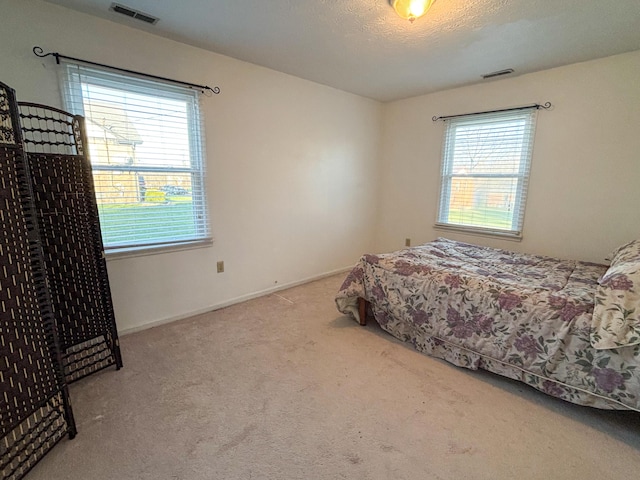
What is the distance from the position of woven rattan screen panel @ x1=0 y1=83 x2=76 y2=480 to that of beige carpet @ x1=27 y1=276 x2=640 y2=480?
16 centimetres

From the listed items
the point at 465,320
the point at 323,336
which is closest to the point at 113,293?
the point at 323,336

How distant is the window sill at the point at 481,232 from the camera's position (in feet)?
11.1

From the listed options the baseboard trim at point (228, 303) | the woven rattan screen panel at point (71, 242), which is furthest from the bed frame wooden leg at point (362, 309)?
the woven rattan screen panel at point (71, 242)

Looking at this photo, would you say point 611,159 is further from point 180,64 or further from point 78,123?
point 78,123

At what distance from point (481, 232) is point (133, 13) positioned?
3852 millimetres

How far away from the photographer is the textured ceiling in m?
1.95

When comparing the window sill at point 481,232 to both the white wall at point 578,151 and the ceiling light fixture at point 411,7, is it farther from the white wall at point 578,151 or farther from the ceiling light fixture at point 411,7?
the ceiling light fixture at point 411,7

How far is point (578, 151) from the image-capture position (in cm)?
292

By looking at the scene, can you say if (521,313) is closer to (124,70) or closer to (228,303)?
(228,303)

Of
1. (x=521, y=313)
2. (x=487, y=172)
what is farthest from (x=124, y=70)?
(x=487, y=172)

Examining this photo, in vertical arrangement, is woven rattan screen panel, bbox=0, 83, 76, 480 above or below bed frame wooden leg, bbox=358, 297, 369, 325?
above

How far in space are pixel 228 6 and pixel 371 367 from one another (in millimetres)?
2574

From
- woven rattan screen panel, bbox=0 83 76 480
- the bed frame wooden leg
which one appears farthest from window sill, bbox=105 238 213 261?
the bed frame wooden leg

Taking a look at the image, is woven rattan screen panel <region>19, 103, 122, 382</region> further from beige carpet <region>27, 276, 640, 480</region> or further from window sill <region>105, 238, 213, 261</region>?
window sill <region>105, 238, 213, 261</region>
